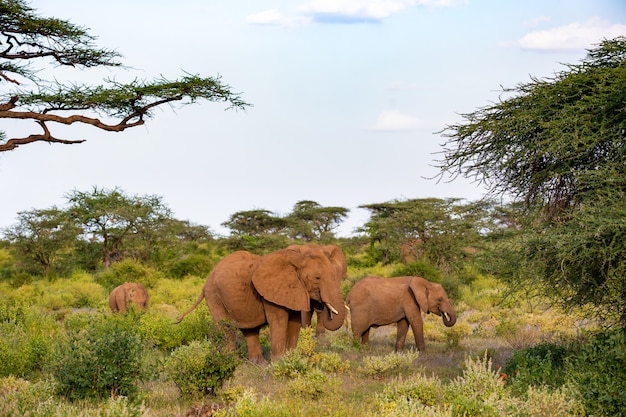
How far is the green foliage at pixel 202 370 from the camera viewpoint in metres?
9.52

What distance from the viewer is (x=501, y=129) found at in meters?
11.3

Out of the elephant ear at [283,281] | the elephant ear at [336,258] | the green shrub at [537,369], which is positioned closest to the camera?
the green shrub at [537,369]

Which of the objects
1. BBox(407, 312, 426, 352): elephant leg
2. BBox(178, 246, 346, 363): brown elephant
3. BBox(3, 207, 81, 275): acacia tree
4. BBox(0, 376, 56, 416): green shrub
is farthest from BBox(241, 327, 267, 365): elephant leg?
BBox(3, 207, 81, 275): acacia tree

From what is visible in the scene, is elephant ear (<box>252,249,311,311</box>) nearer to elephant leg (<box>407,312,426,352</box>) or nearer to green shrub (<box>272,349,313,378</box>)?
green shrub (<box>272,349,313,378</box>)

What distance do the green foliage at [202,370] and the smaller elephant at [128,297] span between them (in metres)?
10.5

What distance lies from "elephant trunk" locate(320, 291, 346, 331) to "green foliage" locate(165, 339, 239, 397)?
6.52 feet

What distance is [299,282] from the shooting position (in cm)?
1188

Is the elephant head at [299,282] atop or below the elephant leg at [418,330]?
atop

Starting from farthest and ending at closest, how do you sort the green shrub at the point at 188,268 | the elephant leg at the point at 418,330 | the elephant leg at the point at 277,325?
the green shrub at the point at 188,268 < the elephant leg at the point at 418,330 < the elephant leg at the point at 277,325

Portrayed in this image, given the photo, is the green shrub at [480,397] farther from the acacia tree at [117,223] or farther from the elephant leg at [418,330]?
the acacia tree at [117,223]

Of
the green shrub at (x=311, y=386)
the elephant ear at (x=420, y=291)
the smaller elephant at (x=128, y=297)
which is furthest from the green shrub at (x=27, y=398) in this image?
the smaller elephant at (x=128, y=297)

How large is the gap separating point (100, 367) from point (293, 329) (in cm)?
392

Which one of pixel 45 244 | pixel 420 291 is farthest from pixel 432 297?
pixel 45 244

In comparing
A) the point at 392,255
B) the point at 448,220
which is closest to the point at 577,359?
the point at 448,220
